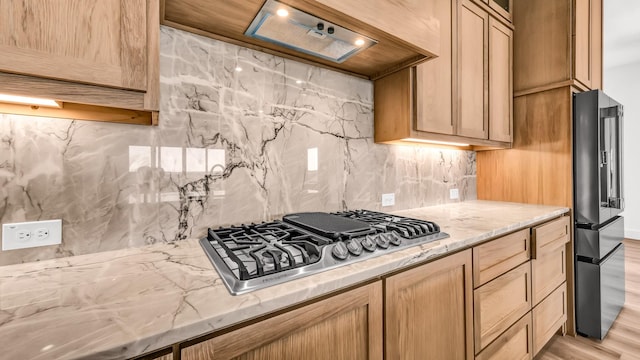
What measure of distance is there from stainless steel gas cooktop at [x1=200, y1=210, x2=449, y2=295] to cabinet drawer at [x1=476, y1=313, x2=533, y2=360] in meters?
0.66

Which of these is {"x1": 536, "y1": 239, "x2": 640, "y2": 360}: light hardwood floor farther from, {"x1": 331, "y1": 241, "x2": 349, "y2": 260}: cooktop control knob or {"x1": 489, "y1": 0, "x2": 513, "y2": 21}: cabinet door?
{"x1": 489, "y1": 0, "x2": 513, "y2": 21}: cabinet door

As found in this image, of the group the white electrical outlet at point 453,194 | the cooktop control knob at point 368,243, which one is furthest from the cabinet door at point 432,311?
the white electrical outlet at point 453,194

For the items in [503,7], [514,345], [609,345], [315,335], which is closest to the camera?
[315,335]

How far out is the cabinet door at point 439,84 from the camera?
1546 millimetres

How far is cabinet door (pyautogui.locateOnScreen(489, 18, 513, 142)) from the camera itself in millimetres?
2006

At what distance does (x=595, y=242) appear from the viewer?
1.90 m

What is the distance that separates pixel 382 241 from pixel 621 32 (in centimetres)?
477

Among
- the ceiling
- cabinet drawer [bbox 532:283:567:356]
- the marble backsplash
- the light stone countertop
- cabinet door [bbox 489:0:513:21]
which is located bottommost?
cabinet drawer [bbox 532:283:567:356]

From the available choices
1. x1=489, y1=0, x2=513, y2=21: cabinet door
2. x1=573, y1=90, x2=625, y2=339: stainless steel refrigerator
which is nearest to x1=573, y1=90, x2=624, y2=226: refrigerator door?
x1=573, y1=90, x2=625, y2=339: stainless steel refrigerator

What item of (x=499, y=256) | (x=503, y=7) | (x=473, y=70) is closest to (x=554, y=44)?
(x=503, y=7)

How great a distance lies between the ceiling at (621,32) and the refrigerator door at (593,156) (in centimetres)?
190

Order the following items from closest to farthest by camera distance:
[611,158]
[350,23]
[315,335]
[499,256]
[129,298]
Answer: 1. [129,298]
2. [315,335]
3. [350,23]
4. [499,256]
5. [611,158]

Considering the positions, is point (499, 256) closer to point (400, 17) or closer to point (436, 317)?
point (436, 317)

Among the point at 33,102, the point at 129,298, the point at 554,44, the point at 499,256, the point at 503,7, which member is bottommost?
the point at 499,256
